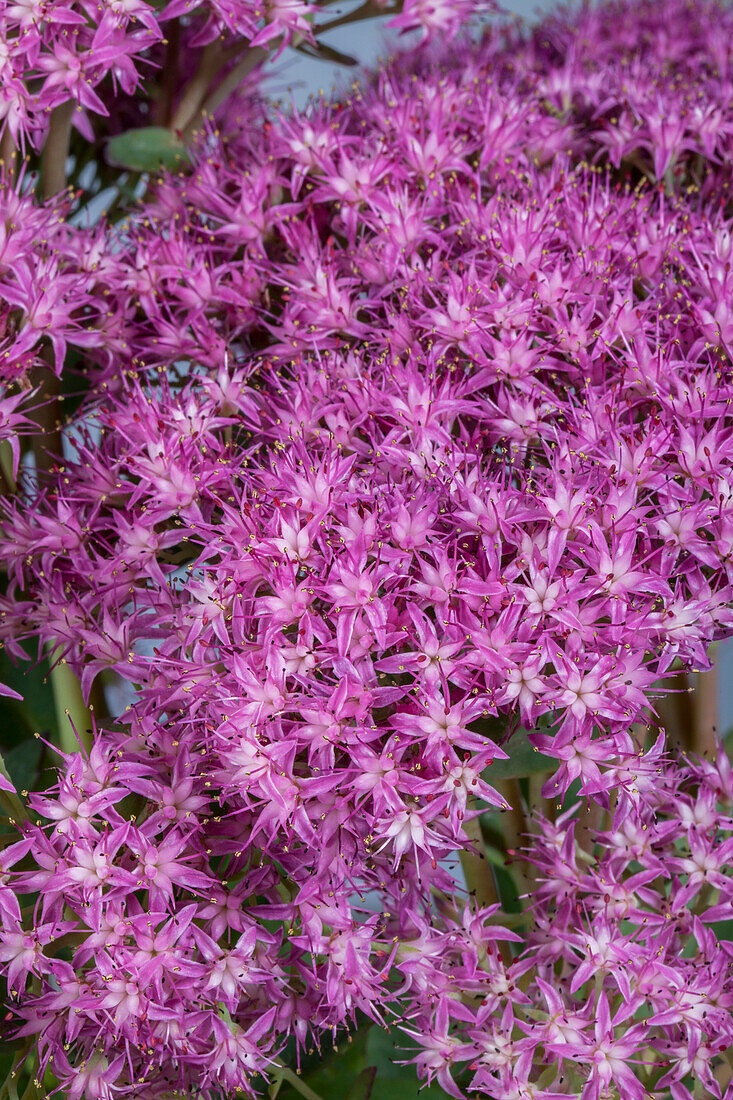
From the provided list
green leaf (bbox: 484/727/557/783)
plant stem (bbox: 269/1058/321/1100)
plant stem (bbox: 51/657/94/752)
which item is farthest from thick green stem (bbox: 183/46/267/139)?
plant stem (bbox: 269/1058/321/1100)

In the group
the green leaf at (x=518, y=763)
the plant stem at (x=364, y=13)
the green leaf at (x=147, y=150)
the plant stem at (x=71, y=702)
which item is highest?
the plant stem at (x=364, y=13)

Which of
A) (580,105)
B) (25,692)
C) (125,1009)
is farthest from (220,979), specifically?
(580,105)

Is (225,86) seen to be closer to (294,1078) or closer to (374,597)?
(374,597)

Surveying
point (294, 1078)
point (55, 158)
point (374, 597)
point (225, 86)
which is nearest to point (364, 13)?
point (225, 86)

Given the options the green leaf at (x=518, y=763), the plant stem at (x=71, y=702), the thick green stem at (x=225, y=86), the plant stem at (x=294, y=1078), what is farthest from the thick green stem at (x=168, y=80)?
the plant stem at (x=294, y=1078)

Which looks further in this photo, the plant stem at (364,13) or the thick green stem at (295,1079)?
the plant stem at (364,13)

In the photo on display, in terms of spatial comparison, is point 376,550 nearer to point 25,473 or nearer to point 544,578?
point 544,578

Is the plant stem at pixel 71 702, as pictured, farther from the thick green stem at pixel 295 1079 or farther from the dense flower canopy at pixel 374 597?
the thick green stem at pixel 295 1079
